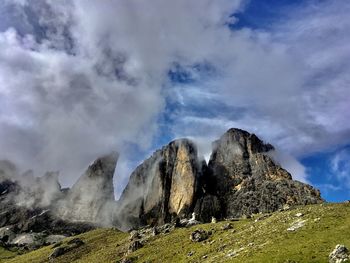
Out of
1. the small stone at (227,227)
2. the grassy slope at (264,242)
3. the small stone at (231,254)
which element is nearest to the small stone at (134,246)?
the grassy slope at (264,242)

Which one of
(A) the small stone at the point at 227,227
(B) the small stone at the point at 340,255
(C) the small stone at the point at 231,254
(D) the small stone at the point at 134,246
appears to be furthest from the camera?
(D) the small stone at the point at 134,246

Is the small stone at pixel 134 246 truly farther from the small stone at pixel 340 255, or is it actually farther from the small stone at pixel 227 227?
the small stone at pixel 340 255

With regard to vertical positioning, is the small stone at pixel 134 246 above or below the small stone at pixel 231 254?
above

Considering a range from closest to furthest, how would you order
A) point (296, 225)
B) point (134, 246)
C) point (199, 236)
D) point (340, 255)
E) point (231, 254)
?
1. point (340, 255)
2. point (231, 254)
3. point (296, 225)
4. point (199, 236)
5. point (134, 246)

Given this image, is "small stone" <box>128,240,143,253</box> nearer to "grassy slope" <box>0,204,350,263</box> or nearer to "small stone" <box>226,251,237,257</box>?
"grassy slope" <box>0,204,350,263</box>

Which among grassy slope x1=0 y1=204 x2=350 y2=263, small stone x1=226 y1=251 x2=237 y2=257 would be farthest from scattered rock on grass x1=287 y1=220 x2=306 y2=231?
small stone x1=226 y1=251 x2=237 y2=257

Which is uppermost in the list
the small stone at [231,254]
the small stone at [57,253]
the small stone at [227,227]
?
the small stone at [227,227]

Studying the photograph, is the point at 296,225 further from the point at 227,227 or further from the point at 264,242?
the point at 227,227

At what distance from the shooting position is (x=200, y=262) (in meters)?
90.5

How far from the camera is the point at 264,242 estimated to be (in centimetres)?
8194

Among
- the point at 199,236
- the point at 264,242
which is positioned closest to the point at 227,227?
the point at 199,236

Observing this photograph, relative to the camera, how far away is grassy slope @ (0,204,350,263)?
68.2m

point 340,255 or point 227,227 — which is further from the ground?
point 227,227

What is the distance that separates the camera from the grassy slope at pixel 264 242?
68.2 metres
